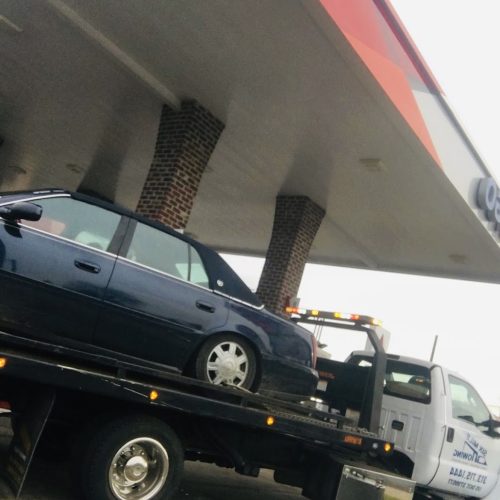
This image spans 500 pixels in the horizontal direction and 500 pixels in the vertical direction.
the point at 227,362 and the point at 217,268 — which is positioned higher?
the point at 217,268

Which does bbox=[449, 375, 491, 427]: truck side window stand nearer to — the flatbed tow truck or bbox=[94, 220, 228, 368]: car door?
the flatbed tow truck

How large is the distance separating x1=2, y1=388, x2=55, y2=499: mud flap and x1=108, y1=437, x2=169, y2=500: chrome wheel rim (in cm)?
55

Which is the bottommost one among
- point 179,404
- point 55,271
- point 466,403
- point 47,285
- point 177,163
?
point 179,404

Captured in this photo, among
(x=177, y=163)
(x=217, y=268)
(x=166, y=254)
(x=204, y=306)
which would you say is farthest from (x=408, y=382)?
(x=177, y=163)

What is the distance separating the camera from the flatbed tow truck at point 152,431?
12.9 feet

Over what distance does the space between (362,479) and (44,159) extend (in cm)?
1204

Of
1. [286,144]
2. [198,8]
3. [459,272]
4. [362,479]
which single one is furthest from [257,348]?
[459,272]

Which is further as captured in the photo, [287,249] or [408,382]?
[287,249]

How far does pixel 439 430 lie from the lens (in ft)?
20.9

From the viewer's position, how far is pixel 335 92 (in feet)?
25.7

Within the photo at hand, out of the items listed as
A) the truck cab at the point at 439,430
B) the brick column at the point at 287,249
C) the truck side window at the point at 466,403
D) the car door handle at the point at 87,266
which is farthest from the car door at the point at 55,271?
the brick column at the point at 287,249

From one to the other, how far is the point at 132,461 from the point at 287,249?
8.16 m

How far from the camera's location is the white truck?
20.9 ft

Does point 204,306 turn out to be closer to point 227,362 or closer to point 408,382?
point 227,362
